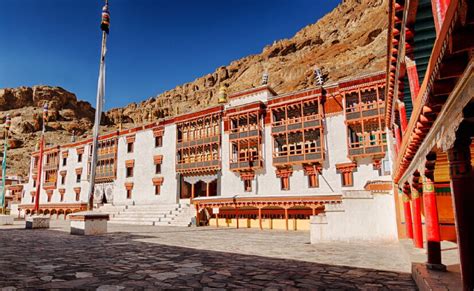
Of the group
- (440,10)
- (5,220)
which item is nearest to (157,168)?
(5,220)

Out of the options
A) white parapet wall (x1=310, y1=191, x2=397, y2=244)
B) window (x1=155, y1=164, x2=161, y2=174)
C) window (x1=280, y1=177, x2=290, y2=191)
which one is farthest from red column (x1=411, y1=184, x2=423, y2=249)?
window (x1=155, y1=164, x2=161, y2=174)

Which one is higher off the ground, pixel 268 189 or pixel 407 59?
pixel 407 59

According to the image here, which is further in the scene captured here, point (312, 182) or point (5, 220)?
point (312, 182)

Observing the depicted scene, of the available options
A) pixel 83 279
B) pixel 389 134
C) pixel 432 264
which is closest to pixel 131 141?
pixel 389 134

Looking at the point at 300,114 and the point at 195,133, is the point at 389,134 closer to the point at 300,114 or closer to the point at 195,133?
the point at 300,114

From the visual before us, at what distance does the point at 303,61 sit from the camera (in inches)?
2805

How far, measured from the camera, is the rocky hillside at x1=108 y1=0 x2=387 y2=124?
2360 inches

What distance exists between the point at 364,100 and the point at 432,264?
21978 millimetres

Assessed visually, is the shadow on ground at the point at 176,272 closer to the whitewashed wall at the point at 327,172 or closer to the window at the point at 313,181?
the whitewashed wall at the point at 327,172

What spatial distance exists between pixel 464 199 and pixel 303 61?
71.4 m

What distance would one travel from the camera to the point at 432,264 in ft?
20.2

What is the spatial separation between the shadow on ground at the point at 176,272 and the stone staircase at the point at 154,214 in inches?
742

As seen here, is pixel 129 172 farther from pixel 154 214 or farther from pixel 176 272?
pixel 176 272

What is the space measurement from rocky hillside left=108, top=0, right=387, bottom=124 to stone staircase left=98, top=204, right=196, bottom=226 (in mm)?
38415
